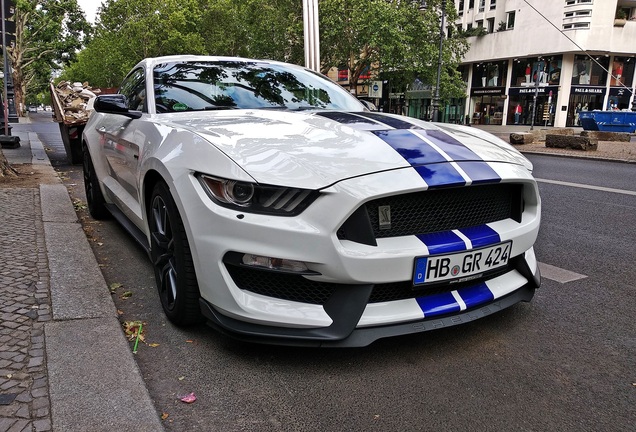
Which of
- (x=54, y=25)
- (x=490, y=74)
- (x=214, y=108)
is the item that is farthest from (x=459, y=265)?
(x=490, y=74)

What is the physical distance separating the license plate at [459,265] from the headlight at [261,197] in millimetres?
595

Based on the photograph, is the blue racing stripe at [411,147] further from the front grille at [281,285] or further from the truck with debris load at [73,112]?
the truck with debris load at [73,112]

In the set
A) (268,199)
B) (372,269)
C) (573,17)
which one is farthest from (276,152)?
(573,17)

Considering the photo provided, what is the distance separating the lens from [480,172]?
262cm

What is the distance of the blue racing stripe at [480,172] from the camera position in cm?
256

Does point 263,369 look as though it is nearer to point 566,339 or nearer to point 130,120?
point 566,339

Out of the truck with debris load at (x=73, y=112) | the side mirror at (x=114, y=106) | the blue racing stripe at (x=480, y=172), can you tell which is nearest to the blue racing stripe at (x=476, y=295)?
the blue racing stripe at (x=480, y=172)

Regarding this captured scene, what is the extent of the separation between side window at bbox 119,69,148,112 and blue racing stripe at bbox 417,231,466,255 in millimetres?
2312

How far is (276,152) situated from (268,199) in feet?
0.89

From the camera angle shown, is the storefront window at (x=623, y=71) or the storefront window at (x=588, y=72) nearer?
the storefront window at (x=588, y=72)

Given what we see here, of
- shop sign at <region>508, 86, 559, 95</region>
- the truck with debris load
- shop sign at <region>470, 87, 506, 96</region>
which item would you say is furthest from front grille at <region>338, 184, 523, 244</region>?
shop sign at <region>470, 87, 506, 96</region>

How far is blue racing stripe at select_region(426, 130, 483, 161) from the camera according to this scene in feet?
8.82

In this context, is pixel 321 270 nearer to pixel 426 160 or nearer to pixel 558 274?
pixel 426 160

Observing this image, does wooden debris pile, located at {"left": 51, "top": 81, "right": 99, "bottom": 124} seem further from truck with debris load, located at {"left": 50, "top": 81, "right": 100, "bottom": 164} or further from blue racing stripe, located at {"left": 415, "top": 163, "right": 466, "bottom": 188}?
blue racing stripe, located at {"left": 415, "top": 163, "right": 466, "bottom": 188}
